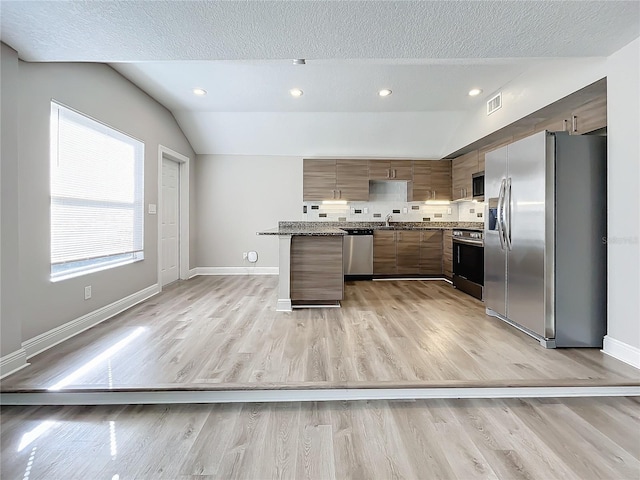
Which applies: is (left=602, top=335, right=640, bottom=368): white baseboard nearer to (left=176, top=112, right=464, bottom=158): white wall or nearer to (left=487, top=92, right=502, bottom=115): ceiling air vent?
(left=487, top=92, right=502, bottom=115): ceiling air vent

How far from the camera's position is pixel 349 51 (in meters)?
2.49

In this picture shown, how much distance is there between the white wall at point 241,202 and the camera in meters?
6.45

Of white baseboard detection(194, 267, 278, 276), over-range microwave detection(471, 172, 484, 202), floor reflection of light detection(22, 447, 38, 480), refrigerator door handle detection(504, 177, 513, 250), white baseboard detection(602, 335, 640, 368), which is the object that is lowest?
floor reflection of light detection(22, 447, 38, 480)

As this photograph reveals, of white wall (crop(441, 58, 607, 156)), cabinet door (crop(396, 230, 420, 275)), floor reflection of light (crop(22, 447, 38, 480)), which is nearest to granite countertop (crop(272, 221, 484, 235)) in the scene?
cabinet door (crop(396, 230, 420, 275))

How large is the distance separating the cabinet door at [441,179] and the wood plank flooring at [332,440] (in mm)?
4647

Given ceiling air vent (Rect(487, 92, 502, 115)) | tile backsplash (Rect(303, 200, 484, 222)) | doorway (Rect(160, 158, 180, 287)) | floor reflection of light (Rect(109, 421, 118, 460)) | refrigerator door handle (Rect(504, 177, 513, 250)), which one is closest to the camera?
floor reflection of light (Rect(109, 421, 118, 460))

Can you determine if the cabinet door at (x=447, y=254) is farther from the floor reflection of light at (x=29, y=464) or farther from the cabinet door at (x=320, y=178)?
the floor reflection of light at (x=29, y=464)

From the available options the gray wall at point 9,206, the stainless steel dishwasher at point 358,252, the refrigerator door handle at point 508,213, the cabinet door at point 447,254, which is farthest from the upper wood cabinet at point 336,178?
the gray wall at point 9,206

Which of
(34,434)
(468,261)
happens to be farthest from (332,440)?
(468,261)

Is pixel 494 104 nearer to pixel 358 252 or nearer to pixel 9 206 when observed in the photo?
pixel 358 252

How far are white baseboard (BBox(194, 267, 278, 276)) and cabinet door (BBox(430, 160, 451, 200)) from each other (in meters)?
3.37

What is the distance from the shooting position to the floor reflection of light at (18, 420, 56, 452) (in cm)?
171

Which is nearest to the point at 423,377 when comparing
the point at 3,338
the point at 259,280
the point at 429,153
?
the point at 3,338

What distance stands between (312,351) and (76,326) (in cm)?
217
